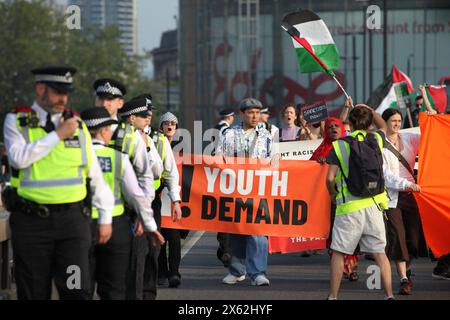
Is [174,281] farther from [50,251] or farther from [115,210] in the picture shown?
[50,251]

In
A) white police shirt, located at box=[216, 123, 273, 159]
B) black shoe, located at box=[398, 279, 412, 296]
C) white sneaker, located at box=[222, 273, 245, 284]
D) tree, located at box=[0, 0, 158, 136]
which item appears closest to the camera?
black shoe, located at box=[398, 279, 412, 296]

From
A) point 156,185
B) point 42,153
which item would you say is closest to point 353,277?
point 156,185

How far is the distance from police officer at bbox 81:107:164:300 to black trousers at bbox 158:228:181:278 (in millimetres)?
3922

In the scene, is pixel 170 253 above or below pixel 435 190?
below

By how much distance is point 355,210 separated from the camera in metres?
11.2

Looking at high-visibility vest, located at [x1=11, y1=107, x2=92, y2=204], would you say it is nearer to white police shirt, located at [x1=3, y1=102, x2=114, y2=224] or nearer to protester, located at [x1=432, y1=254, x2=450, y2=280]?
white police shirt, located at [x1=3, y1=102, x2=114, y2=224]

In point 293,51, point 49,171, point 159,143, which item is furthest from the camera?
point 293,51

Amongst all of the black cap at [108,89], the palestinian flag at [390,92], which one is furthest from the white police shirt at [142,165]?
the palestinian flag at [390,92]

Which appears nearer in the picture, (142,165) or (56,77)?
(56,77)

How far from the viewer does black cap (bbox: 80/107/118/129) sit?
8859 mm

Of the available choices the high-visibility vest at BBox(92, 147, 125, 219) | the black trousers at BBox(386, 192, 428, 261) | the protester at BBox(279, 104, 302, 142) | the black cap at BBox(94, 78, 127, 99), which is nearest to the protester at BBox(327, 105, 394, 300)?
the black trousers at BBox(386, 192, 428, 261)

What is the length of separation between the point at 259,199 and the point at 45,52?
92.8m
